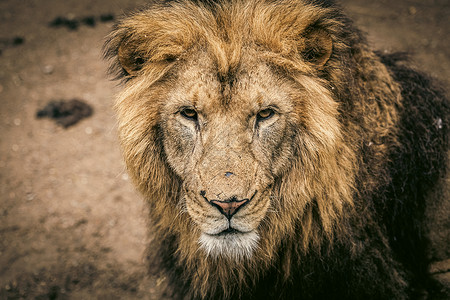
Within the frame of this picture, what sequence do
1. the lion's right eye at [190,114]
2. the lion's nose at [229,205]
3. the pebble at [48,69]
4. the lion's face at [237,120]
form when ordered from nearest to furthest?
1. the lion's nose at [229,205]
2. the lion's face at [237,120]
3. the lion's right eye at [190,114]
4. the pebble at [48,69]

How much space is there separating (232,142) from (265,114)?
0.21 meters

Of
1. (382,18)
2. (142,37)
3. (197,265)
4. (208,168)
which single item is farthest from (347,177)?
(382,18)

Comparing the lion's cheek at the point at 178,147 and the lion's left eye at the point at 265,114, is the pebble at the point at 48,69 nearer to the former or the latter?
the lion's cheek at the point at 178,147

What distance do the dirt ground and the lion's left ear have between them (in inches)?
44.9

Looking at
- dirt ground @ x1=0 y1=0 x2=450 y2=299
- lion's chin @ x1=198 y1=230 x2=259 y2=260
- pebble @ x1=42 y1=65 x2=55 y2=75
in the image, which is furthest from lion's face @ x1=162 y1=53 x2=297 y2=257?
pebble @ x1=42 y1=65 x2=55 y2=75

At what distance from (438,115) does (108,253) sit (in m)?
2.95

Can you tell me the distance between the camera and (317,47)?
5.81 feet

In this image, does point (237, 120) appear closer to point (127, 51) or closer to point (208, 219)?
point (208, 219)

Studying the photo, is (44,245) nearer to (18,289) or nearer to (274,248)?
(18,289)

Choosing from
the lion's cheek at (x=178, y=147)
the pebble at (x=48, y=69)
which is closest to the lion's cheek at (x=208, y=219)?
the lion's cheek at (x=178, y=147)

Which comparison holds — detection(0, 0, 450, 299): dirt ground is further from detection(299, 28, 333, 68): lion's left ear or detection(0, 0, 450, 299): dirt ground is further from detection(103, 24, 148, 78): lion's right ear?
detection(299, 28, 333, 68): lion's left ear

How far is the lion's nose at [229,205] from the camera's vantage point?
1.59 meters

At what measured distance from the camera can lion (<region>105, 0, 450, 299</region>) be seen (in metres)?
1.73

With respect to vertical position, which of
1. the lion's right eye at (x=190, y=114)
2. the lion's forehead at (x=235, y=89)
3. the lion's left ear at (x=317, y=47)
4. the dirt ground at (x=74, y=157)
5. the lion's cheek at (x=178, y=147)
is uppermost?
the lion's left ear at (x=317, y=47)
